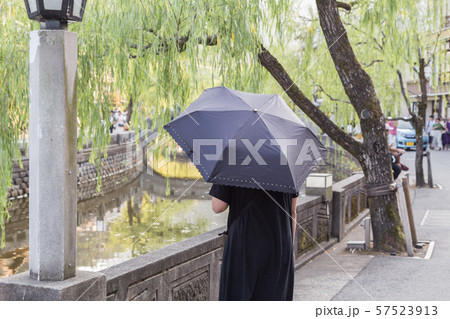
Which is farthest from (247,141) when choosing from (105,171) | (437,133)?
(437,133)

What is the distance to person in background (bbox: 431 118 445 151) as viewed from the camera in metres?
32.2

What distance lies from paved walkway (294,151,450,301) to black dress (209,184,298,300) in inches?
115

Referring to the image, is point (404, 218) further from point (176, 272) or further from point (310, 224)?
point (176, 272)

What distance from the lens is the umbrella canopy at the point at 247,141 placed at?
356 cm

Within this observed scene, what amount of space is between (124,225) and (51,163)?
14.0 m

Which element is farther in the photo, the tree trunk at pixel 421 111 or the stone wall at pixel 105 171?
the stone wall at pixel 105 171

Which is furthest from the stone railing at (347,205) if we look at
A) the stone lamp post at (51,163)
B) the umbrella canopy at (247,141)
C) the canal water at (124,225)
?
the stone lamp post at (51,163)

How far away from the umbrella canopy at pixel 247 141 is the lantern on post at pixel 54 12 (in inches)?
36.7

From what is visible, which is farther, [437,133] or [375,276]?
[437,133]

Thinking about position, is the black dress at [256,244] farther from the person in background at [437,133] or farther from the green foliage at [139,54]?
the person in background at [437,133]

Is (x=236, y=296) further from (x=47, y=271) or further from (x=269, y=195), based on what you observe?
(x=47, y=271)

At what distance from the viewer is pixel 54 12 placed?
12.7 ft
